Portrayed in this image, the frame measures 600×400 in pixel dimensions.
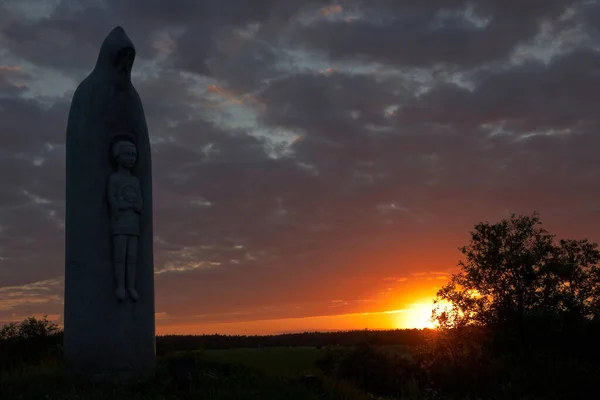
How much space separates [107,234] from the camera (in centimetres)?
1575

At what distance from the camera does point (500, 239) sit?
121 ft

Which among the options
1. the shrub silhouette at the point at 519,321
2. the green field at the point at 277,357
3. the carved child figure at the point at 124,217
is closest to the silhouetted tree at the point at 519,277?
the shrub silhouette at the point at 519,321

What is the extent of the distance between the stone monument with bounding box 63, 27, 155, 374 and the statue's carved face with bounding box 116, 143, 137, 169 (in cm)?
2

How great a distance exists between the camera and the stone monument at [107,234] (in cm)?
1551

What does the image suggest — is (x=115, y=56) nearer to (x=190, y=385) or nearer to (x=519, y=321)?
(x=190, y=385)

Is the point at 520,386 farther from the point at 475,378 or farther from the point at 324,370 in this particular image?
the point at 324,370

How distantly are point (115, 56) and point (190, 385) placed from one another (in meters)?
8.39

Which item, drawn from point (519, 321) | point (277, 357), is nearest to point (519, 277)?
point (519, 321)

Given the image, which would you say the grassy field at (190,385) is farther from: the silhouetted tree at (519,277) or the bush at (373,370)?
the silhouetted tree at (519,277)

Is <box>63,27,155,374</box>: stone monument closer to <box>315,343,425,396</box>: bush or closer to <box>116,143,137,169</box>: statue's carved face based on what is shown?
<box>116,143,137,169</box>: statue's carved face

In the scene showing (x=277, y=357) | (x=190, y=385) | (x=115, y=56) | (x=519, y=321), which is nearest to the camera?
(x=190, y=385)

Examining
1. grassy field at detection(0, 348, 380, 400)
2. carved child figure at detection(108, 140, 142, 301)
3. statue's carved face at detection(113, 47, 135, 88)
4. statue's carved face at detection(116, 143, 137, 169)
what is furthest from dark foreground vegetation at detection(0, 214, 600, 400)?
statue's carved face at detection(113, 47, 135, 88)

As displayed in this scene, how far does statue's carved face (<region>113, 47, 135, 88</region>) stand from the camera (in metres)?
16.7

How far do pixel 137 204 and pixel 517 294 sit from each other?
84.6 ft
